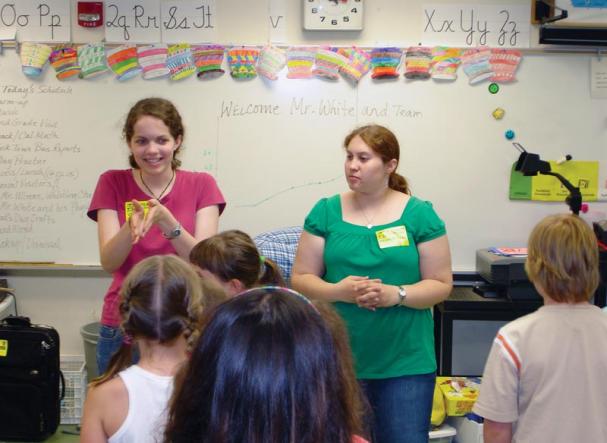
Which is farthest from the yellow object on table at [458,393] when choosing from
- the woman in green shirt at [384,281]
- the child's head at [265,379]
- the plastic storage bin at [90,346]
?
the child's head at [265,379]

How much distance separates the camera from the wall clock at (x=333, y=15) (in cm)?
344

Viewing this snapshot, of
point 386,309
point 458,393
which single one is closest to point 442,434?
point 458,393

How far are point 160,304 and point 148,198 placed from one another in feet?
2.39

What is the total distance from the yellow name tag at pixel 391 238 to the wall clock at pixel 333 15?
172 cm

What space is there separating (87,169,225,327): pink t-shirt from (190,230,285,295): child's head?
12cm

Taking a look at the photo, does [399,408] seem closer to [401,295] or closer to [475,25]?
[401,295]

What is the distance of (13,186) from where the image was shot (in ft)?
11.8

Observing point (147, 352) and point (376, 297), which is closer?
point (147, 352)

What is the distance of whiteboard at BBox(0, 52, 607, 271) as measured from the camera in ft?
11.6

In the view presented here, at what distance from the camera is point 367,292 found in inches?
76.3

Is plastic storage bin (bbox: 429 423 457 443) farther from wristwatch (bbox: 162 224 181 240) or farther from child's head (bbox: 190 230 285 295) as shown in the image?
wristwatch (bbox: 162 224 181 240)

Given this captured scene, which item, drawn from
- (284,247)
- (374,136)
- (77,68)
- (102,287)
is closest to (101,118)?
(77,68)

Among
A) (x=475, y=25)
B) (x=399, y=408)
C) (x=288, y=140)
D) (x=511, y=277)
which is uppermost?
(x=475, y=25)

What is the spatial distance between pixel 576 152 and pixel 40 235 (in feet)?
9.30
